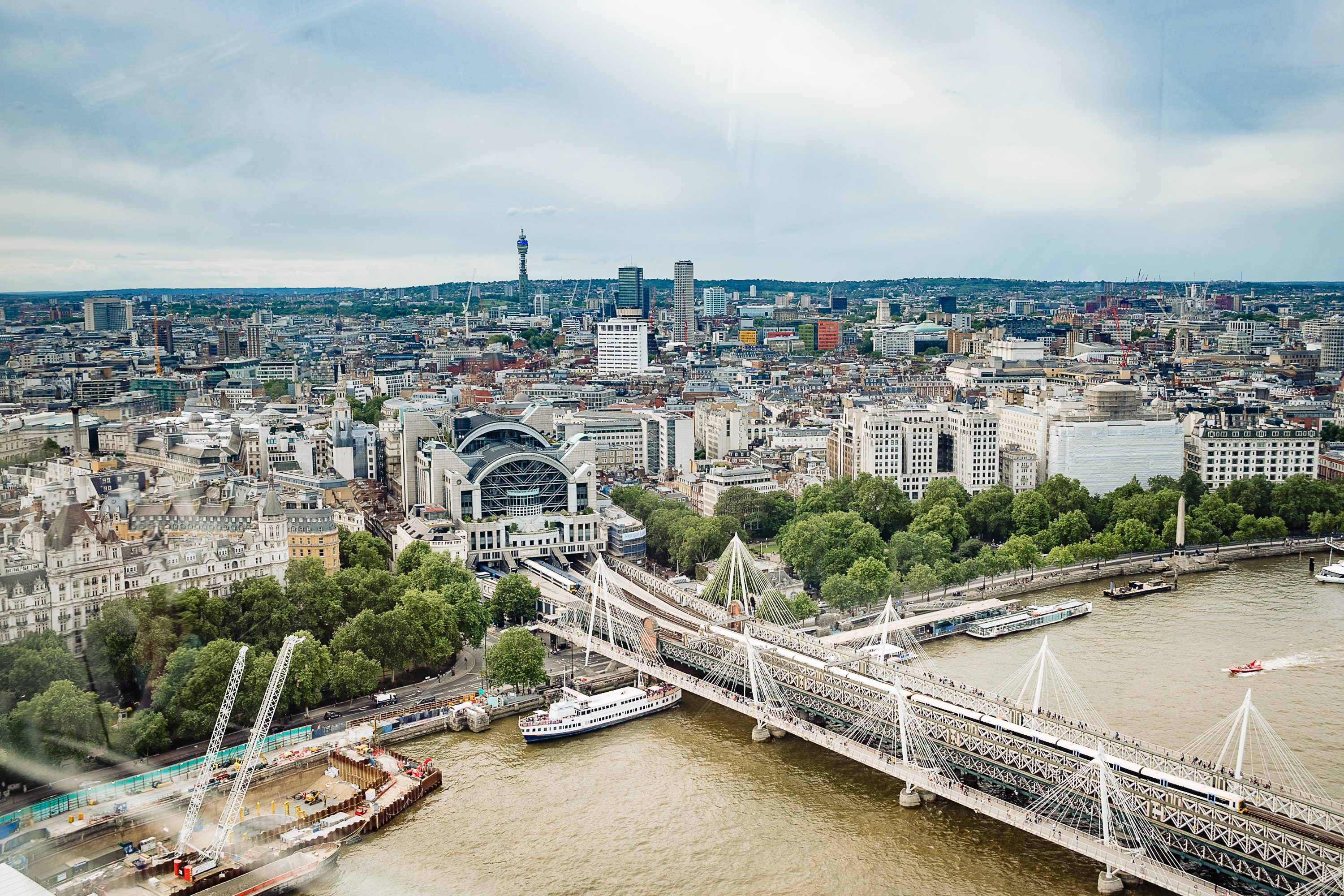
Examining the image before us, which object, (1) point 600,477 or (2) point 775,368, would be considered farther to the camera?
(2) point 775,368

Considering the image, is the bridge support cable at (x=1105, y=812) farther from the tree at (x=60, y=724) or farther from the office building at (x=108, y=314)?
the office building at (x=108, y=314)

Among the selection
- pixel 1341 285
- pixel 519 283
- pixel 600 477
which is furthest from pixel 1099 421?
pixel 519 283

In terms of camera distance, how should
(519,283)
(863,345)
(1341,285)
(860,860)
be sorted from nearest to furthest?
(860,860)
(1341,285)
(863,345)
(519,283)

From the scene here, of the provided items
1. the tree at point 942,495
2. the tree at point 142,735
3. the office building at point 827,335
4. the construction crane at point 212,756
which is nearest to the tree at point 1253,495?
the tree at point 942,495

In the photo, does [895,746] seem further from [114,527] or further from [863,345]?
[863,345]

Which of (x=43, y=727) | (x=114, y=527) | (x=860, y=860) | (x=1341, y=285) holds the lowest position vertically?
(x=860, y=860)

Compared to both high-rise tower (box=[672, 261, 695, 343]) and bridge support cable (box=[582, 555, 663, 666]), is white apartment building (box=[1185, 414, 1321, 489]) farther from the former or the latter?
high-rise tower (box=[672, 261, 695, 343])

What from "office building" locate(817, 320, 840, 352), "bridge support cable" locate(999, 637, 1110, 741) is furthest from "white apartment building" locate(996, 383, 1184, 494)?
"office building" locate(817, 320, 840, 352)

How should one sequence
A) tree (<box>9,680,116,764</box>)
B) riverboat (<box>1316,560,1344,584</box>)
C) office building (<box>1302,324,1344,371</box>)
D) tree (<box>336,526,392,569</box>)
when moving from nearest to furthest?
tree (<box>9,680,116,764</box>)
tree (<box>336,526,392,569</box>)
riverboat (<box>1316,560,1344,584</box>)
office building (<box>1302,324,1344,371</box>)
